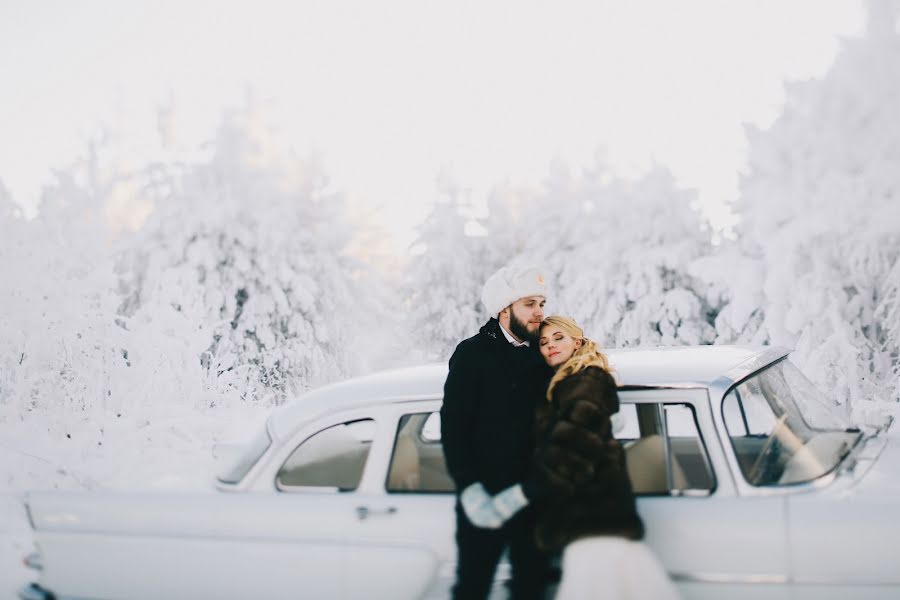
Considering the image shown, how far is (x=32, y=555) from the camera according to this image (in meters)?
3.38

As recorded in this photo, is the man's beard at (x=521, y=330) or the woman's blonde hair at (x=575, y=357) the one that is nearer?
the woman's blonde hair at (x=575, y=357)

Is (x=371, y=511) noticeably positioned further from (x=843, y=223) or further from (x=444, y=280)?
(x=444, y=280)

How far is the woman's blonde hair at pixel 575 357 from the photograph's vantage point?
282cm

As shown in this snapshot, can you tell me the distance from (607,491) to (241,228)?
60.9 ft

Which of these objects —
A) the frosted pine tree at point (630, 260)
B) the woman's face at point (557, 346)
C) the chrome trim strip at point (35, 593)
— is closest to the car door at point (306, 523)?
the woman's face at point (557, 346)

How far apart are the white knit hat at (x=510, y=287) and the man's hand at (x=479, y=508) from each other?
0.85 metres

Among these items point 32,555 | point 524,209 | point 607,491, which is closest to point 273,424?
point 32,555

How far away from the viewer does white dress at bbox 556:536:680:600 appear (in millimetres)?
2467

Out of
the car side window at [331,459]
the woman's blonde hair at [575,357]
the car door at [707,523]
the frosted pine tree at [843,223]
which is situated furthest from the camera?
the frosted pine tree at [843,223]

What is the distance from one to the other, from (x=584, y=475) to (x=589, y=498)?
0.29 feet

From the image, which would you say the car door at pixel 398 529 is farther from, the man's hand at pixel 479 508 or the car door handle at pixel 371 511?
the man's hand at pixel 479 508

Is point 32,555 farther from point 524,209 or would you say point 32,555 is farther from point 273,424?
point 524,209

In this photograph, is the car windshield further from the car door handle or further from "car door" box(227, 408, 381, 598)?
"car door" box(227, 408, 381, 598)

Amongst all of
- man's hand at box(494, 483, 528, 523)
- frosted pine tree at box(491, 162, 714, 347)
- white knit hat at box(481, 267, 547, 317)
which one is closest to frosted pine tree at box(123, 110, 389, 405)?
frosted pine tree at box(491, 162, 714, 347)
